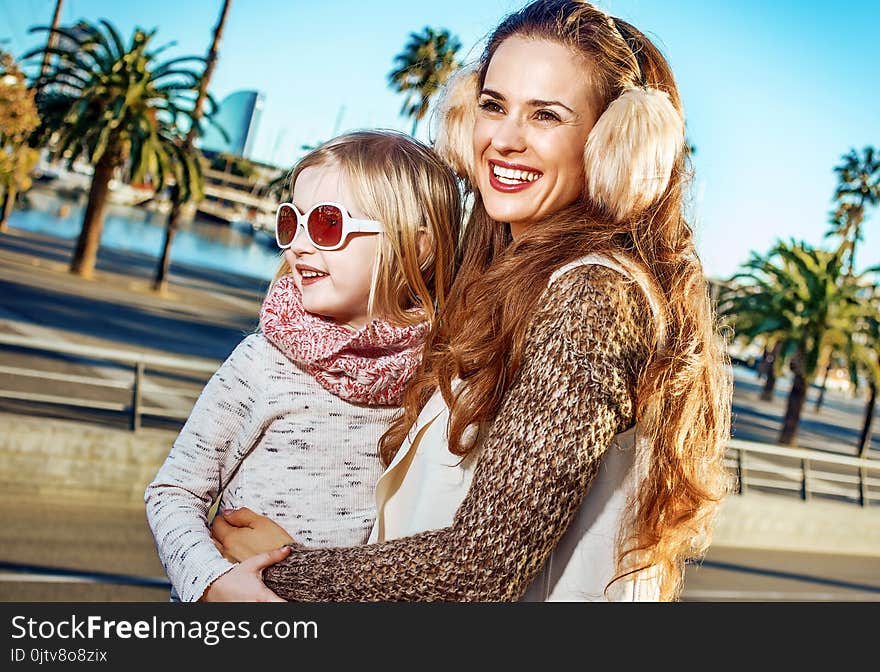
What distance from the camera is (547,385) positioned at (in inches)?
58.5

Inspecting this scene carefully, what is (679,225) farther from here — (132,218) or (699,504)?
(132,218)

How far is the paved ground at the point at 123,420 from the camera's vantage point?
720 cm

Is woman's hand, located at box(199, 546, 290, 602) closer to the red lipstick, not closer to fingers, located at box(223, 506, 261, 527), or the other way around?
fingers, located at box(223, 506, 261, 527)

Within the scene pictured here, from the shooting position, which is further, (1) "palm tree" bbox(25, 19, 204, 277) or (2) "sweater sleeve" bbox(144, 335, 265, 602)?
(1) "palm tree" bbox(25, 19, 204, 277)

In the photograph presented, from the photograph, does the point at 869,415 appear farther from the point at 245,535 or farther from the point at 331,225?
the point at 245,535

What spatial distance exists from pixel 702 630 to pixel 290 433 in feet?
3.20

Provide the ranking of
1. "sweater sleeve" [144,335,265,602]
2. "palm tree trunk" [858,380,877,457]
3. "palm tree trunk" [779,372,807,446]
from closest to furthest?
"sweater sleeve" [144,335,265,602] < "palm tree trunk" [779,372,807,446] < "palm tree trunk" [858,380,877,457]

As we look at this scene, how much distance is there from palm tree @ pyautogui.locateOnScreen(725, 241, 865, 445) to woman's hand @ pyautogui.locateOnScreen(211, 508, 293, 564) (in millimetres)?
26153

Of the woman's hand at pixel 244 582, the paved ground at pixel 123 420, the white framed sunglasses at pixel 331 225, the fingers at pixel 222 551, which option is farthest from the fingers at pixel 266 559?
the paved ground at pixel 123 420

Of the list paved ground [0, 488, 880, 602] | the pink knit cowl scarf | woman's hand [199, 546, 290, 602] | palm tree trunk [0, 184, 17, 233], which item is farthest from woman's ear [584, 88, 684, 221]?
palm tree trunk [0, 184, 17, 233]

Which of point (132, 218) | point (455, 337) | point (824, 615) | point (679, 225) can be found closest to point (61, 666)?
point (455, 337)

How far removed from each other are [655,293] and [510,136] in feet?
1.60

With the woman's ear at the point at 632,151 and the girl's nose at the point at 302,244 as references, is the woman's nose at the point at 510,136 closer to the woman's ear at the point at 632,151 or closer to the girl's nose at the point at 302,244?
the woman's ear at the point at 632,151

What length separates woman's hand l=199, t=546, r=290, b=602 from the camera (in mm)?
1769
